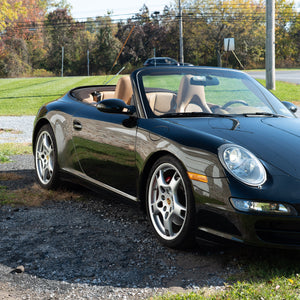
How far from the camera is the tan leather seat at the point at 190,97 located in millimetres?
4301

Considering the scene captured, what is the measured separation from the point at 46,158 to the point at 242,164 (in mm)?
2992

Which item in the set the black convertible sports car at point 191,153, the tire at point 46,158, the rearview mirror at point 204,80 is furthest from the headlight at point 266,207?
the tire at point 46,158

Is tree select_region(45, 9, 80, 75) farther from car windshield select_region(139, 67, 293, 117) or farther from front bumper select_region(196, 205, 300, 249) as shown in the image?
front bumper select_region(196, 205, 300, 249)

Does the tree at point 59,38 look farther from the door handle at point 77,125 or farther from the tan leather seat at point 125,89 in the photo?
the door handle at point 77,125

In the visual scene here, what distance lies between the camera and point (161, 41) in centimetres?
5788

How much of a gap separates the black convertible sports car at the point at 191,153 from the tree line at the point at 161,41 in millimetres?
47929

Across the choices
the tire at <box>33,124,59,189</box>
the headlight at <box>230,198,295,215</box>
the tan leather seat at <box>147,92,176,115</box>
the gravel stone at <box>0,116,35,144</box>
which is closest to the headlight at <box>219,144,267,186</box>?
the headlight at <box>230,198,295,215</box>

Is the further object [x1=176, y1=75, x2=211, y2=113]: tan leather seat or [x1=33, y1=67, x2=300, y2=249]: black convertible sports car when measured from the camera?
[x1=176, y1=75, x2=211, y2=113]: tan leather seat

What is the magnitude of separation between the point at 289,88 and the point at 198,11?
42.1 m

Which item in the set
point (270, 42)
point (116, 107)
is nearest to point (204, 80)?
point (116, 107)

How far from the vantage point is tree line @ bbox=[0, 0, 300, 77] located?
55228 mm

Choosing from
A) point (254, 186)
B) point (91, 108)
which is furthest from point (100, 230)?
point (254, 186)

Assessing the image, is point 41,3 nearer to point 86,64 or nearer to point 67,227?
point 86,64

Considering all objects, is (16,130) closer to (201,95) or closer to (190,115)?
(201,95)
